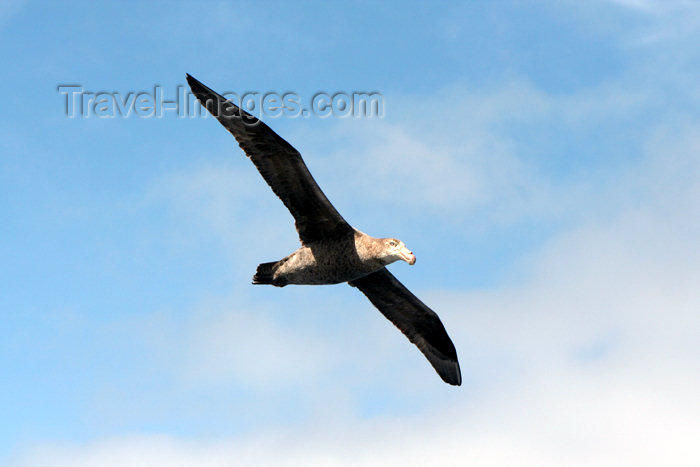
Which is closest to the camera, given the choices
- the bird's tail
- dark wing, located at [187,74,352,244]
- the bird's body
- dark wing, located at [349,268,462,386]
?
dark wing, located at [187,74,352,244]

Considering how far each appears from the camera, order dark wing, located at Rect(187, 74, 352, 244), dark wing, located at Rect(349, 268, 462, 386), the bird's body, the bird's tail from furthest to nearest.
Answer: dark wing, located at Rect(349, 268, 462, 386) < the bird's tail < the bird's body < dark wing, located at Rect(187, 74, 352, 244)

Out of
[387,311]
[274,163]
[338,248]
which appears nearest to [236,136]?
[274,163]

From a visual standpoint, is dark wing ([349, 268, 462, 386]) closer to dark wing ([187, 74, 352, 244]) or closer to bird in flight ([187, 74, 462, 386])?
bird in flight ([187, 74, 462, 386])

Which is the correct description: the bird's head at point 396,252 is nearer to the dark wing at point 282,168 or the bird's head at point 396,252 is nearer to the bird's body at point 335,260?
the bird's body at point 335,260

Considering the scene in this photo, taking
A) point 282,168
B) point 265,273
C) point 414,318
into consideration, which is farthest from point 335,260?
point 414,318

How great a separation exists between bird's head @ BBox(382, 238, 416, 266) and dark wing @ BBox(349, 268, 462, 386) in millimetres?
2246

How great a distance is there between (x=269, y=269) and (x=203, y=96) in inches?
140

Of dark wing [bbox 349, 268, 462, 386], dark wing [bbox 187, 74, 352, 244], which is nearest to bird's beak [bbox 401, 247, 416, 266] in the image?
dark wing [bbox 187, 74, 352, 244]

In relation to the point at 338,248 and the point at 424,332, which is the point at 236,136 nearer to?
the point at 338,248

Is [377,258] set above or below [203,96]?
below

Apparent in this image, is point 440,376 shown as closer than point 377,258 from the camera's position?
No

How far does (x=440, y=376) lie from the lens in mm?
18328

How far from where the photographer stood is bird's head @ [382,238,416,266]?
1445 cm

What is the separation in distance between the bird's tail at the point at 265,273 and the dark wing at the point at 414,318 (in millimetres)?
1991
